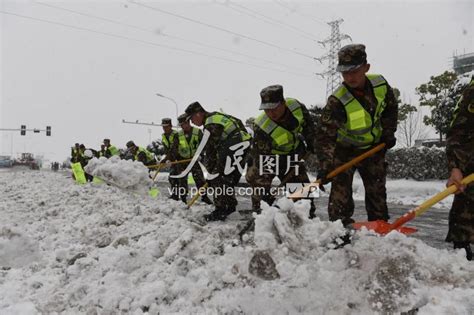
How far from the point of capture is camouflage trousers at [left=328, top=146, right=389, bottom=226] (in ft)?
10.6

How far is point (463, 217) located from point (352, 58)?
141cm

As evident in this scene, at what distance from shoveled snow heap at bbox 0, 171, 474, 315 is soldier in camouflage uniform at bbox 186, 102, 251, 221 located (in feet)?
6.11

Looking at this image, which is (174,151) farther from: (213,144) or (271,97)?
(271,97)

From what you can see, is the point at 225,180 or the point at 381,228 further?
the point at 225,180

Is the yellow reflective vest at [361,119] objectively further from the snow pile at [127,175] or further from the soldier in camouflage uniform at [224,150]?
the snow pile at [127,175]

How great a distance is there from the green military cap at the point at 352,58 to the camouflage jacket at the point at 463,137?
0.76m

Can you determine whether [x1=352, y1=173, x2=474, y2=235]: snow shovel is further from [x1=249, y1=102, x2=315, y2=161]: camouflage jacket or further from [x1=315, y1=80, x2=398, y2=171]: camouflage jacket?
[x1=249, y1=102, x2=315, y2=161]: camouflage jacket

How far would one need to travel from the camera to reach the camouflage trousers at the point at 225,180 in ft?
16.6

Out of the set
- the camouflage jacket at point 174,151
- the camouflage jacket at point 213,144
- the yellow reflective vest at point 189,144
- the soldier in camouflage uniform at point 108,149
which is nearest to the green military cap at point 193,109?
the camouflage jacket at point 213,144

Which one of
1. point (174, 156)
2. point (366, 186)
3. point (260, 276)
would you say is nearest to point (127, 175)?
point (174, 156)

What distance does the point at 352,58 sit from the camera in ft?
9.94

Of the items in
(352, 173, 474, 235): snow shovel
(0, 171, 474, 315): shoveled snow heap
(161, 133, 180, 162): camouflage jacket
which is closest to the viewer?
(0, 171, 474, 315): shoveled snow heap

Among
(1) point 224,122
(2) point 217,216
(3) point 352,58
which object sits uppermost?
(3) point 352,58

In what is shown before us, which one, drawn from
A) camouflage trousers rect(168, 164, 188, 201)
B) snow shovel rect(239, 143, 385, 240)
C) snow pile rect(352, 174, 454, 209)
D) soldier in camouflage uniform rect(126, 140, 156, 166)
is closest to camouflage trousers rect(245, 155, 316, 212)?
snow shovel rect(239, 143, 385, 240)
